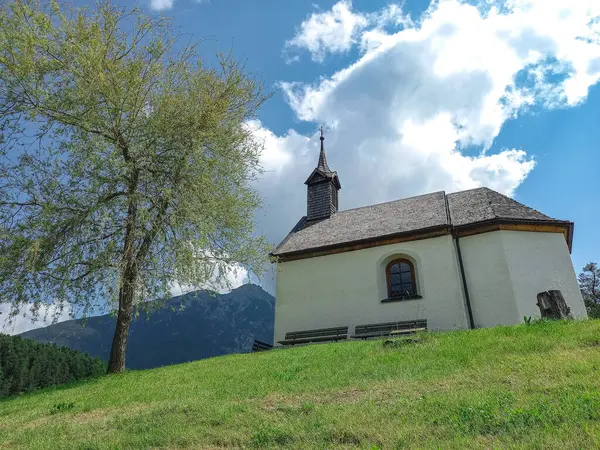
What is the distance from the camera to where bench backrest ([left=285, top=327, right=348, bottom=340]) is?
56.7 feet

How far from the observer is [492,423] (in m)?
4.61

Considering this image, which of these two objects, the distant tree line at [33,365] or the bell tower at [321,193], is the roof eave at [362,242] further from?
the distant tree line at [33,365]

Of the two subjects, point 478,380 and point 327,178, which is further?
point 327,178

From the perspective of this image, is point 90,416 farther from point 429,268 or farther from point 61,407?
point 429,268

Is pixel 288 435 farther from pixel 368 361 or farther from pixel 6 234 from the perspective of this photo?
pixel 6 234

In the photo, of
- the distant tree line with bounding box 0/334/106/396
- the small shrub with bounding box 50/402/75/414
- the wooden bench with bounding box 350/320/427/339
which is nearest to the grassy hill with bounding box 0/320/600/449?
the small shrub with bounding box 50/402/75/414

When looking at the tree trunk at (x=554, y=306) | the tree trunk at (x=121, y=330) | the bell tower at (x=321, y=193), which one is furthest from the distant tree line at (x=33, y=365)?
the tree trunk at (x=554, y=306)

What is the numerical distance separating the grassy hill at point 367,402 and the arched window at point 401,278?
6.48m

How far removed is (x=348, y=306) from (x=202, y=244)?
7.35 meters

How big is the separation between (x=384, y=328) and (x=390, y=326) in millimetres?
235

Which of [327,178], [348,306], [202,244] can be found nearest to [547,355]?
[202,244]

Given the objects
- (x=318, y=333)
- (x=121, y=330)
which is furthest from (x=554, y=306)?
(x=121, y=330)

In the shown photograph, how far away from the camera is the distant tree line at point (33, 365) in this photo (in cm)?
2211

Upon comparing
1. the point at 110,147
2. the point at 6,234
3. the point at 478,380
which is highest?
the point at 110,147
